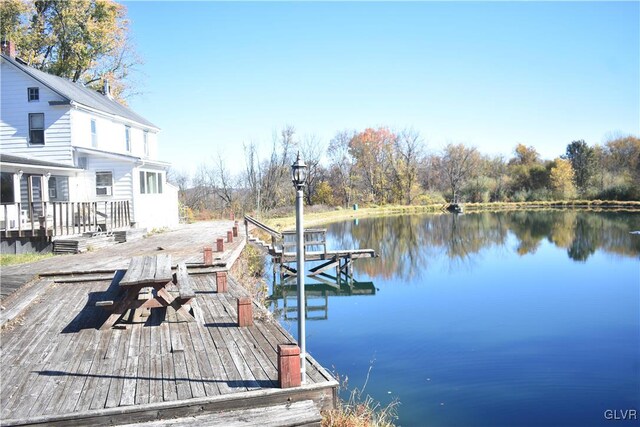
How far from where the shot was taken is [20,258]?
14.2m

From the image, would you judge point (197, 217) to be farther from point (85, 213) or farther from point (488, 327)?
point (488, 327)

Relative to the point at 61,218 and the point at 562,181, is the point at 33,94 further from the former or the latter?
the point at 562,181

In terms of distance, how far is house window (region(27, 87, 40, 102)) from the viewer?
20.4m

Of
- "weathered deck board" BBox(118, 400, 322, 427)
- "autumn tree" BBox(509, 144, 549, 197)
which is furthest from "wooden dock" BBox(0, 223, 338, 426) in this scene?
"autumn tree" BBox(509, 144, 549, 197)

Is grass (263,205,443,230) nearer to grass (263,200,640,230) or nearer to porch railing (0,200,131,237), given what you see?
grass (263,200,640,230)

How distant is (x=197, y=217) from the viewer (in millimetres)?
35719

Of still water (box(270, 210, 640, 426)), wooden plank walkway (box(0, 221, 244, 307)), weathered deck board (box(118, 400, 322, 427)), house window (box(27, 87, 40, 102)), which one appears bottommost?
still water (box(270, 210, 640, 426))

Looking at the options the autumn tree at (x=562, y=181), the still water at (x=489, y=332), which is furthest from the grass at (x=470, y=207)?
the still water at (x=489, y=332)

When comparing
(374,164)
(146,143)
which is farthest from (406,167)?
(146,143)

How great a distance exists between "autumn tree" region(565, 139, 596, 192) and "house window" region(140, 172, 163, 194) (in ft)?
171

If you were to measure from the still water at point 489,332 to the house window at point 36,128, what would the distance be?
11418 millimetres

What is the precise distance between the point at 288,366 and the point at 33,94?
A: 783 inches

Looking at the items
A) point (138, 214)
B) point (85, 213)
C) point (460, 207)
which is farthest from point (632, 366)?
point (460, 207)

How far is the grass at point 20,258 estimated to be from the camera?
13.6 m
